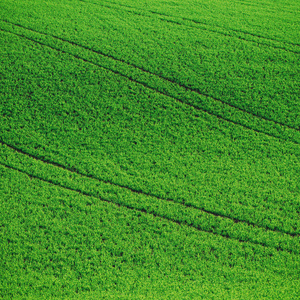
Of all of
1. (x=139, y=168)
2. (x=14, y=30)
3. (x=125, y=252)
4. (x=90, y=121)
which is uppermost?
(x=14, y=30)

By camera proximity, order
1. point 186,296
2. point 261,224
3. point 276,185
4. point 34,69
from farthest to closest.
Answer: point 34,69, point 276,185, point 261,224, point 186,296

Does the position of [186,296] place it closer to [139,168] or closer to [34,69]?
[139,168]

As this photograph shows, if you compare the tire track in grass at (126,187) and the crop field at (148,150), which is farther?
the tire track in grass at (126,187)

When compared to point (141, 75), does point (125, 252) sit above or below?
below

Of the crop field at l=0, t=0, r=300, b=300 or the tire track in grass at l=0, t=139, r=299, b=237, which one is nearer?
the crop field at l=0, t=0, r=300, b=300

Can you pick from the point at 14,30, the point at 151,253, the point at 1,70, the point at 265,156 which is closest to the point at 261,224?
the point at 265,156

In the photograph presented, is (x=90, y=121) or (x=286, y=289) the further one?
(x=90, y=121)

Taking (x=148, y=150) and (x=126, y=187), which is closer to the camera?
(x=126, y=187)

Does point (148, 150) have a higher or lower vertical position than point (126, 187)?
higher
